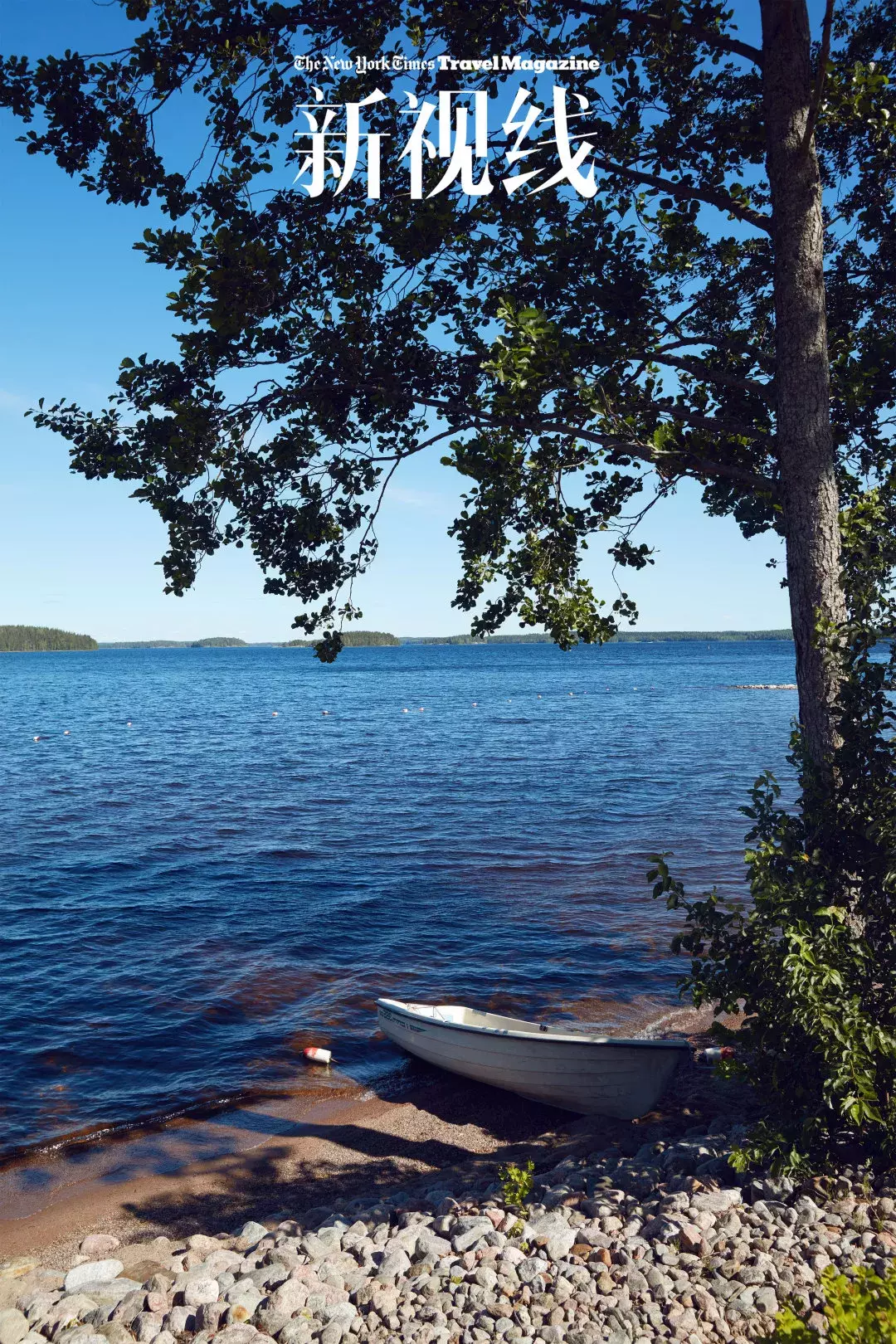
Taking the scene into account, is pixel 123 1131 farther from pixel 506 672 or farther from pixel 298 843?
pixel 506 672

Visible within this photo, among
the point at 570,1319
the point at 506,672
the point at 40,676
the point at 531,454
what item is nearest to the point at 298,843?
the point at 531,454

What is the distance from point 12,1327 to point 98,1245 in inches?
87.2

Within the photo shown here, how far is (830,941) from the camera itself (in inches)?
271

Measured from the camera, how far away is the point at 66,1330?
22.3ft

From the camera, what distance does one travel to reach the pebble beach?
6.14 m

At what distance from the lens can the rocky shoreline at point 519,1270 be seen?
242 inches

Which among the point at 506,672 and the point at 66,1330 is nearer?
the point at 66,1330

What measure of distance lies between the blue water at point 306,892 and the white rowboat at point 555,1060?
1.85 metres

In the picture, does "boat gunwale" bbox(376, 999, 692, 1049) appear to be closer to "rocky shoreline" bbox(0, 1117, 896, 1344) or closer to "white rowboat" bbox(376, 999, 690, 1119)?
"white rowboat" bbox(376, 999, 690, 1119)

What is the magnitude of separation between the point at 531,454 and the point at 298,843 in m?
21.2

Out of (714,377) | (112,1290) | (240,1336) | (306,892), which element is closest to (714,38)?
(714,377)

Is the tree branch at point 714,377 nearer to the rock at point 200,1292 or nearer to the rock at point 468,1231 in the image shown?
the rock at point 468,1231

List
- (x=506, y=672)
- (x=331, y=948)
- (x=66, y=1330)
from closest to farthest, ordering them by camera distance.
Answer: (x=66, y=1330)
(x=331, y=948)
(x=506, y=672)

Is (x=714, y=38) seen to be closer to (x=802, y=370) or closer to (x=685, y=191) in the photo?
(x=685, y=191)
